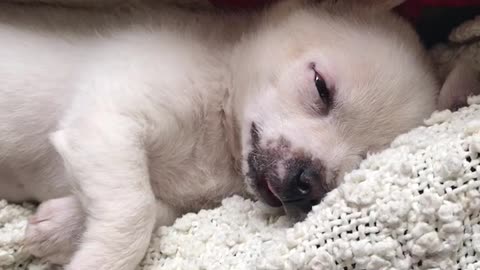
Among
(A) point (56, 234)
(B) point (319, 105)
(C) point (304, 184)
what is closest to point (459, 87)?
(B) point (319, 105)

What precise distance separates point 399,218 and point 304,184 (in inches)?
13.4

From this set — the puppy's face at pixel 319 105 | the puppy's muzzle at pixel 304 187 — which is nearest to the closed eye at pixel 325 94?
the puppy's face at pixel 319 105

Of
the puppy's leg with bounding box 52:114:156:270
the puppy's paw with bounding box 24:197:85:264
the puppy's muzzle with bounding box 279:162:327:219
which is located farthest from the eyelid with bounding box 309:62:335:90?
the puppy's paw with bounding box 24:197:85:264

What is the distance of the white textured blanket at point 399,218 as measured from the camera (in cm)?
132

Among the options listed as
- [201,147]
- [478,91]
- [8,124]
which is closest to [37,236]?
[8,124]

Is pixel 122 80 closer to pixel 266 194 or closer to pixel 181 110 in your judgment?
pixel 181 110

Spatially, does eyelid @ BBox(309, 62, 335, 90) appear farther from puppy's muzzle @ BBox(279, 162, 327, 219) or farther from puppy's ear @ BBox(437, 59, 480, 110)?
puppy's ear @ BBox(437, 59, 480, 110)

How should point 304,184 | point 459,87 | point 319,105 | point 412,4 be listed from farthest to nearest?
point 412,4 → point 459,87 → point 319,105 → point 304,184

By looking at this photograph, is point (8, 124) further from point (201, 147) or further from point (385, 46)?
point (385, 46)

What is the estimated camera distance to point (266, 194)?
175 cm

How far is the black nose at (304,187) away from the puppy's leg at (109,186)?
1.23 feet

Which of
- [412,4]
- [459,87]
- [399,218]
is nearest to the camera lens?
[399,218]

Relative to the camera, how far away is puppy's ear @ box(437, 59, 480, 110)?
1833 mm

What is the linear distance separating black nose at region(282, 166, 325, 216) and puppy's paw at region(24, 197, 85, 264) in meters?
0.59
